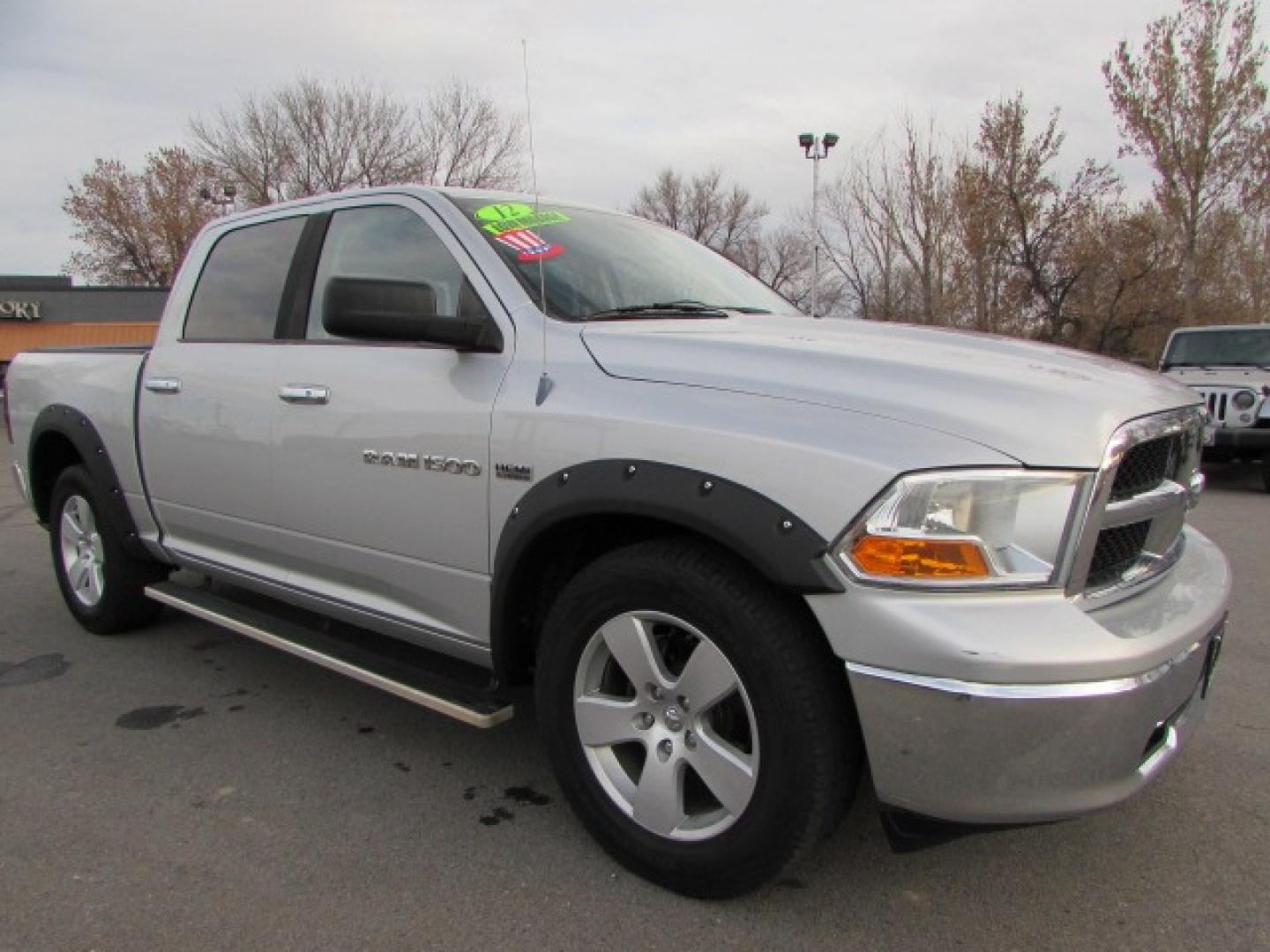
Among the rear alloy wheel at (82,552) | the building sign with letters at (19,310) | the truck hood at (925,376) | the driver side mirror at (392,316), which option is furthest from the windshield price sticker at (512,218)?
the building sign with letters at (19,310)

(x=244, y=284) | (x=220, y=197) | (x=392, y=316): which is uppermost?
(x=220, y=197)

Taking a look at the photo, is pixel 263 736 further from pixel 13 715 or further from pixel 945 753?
pixel 945 753

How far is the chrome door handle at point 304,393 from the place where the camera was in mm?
3090

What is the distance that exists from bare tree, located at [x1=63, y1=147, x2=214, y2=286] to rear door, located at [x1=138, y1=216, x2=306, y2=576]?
39738 mm

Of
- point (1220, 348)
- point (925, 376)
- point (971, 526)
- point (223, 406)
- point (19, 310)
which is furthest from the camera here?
point (19, 310)

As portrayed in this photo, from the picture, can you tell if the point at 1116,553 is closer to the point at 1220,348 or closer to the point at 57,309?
the point at 1220,348

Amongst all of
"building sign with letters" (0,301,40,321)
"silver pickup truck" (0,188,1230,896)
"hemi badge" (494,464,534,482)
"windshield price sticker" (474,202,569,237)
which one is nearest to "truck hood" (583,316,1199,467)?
"silver pickup truck" (0,188,1230,896)

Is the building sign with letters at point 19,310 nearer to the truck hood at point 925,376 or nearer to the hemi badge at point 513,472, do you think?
the hemi badge at point 513,472

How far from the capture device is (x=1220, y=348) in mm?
11008

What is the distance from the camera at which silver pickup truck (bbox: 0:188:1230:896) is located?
6.24 feet

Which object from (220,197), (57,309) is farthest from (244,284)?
(57,309)

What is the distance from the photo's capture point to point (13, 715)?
3646 millimetres

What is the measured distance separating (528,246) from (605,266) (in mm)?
301

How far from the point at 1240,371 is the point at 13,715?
460 inches
